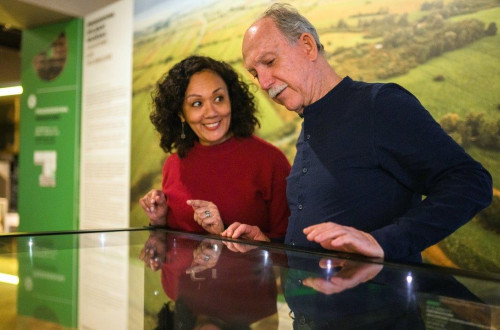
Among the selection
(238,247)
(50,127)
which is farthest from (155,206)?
(50,127)

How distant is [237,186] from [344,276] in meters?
1.38

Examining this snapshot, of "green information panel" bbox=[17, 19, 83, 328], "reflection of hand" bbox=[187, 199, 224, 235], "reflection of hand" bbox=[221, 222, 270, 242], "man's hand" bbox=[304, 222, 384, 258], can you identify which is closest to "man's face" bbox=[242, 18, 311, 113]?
"reflection of hand" bbox=[221, 222, 270, 242]

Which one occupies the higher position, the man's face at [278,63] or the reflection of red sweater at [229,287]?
the man's face at [278,63]

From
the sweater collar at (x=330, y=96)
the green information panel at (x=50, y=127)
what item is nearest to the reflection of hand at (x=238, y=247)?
the sweater collar at (x=330, y=96)

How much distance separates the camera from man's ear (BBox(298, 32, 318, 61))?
1.62m

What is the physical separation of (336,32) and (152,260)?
2.60m

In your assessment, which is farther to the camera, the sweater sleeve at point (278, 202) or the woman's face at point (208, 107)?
the woman's face at point (208, 107)

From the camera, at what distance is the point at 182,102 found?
2.41m

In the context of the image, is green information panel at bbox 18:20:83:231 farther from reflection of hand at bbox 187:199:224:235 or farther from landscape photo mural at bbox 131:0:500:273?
reflection of hand at bbox 187:199:224:235

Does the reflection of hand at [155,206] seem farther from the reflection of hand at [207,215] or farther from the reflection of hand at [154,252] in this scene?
the reflection of hand at [154,252]

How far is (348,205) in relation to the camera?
1.44m

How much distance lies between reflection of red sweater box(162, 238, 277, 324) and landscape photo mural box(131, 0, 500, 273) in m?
1.86

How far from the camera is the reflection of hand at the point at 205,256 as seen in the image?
1.02 metres

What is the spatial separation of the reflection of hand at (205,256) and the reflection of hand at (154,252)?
0.08 meters
